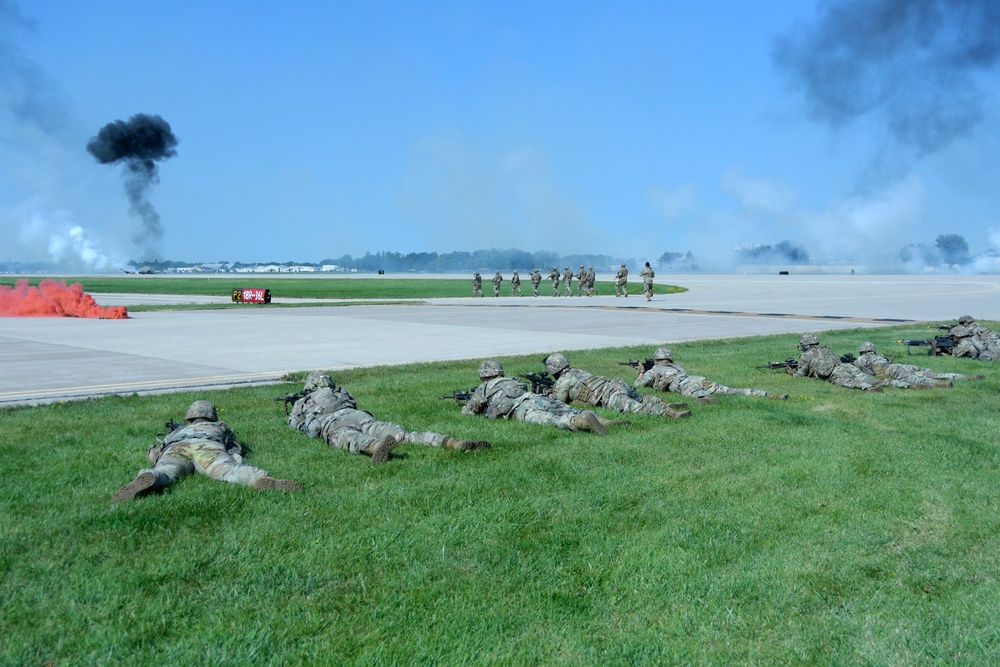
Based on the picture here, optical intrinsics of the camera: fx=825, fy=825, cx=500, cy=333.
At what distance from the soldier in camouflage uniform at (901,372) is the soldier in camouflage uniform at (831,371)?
17 centimetres

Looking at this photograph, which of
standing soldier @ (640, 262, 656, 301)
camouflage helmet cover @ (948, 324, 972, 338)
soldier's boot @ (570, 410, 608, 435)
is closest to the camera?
soldier's boot @ (570, 410, 608, 435)

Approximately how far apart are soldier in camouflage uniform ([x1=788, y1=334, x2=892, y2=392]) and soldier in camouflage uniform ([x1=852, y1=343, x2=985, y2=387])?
0.57ft

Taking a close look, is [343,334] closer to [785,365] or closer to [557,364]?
[557,364]

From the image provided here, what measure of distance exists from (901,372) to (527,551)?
33.3ft

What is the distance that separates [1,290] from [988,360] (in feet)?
114

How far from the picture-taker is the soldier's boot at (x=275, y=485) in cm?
765

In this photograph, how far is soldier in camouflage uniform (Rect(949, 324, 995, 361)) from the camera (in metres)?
17.4

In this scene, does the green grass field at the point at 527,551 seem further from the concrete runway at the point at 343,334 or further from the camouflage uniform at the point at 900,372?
the concrete runway at the point at 343,334

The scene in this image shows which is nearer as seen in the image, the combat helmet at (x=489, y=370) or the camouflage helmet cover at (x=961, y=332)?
the combat helmet at (x=489, y=370)

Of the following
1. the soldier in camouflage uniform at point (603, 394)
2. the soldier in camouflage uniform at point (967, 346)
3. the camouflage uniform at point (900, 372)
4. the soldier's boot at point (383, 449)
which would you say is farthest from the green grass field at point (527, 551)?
the soldier in camouflage uniform at point (967, 346)

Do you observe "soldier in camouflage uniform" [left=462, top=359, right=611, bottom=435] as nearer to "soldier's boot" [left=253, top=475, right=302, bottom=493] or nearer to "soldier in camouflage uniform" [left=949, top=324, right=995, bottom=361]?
"soldier's boot" [left=253, top=475, right=302, bottom=493]

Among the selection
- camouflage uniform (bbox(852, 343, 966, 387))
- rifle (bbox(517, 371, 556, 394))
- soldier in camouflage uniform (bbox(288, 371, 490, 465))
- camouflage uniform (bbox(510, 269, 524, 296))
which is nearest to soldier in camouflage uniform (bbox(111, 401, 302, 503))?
soldier in camouflage uniform (bbox(288, 371, 490, 465))

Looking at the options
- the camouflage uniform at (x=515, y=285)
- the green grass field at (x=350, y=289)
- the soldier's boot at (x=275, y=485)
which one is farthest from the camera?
the green grass field at (x=350, y=289)

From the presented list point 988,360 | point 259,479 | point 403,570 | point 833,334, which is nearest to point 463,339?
point 833,334
